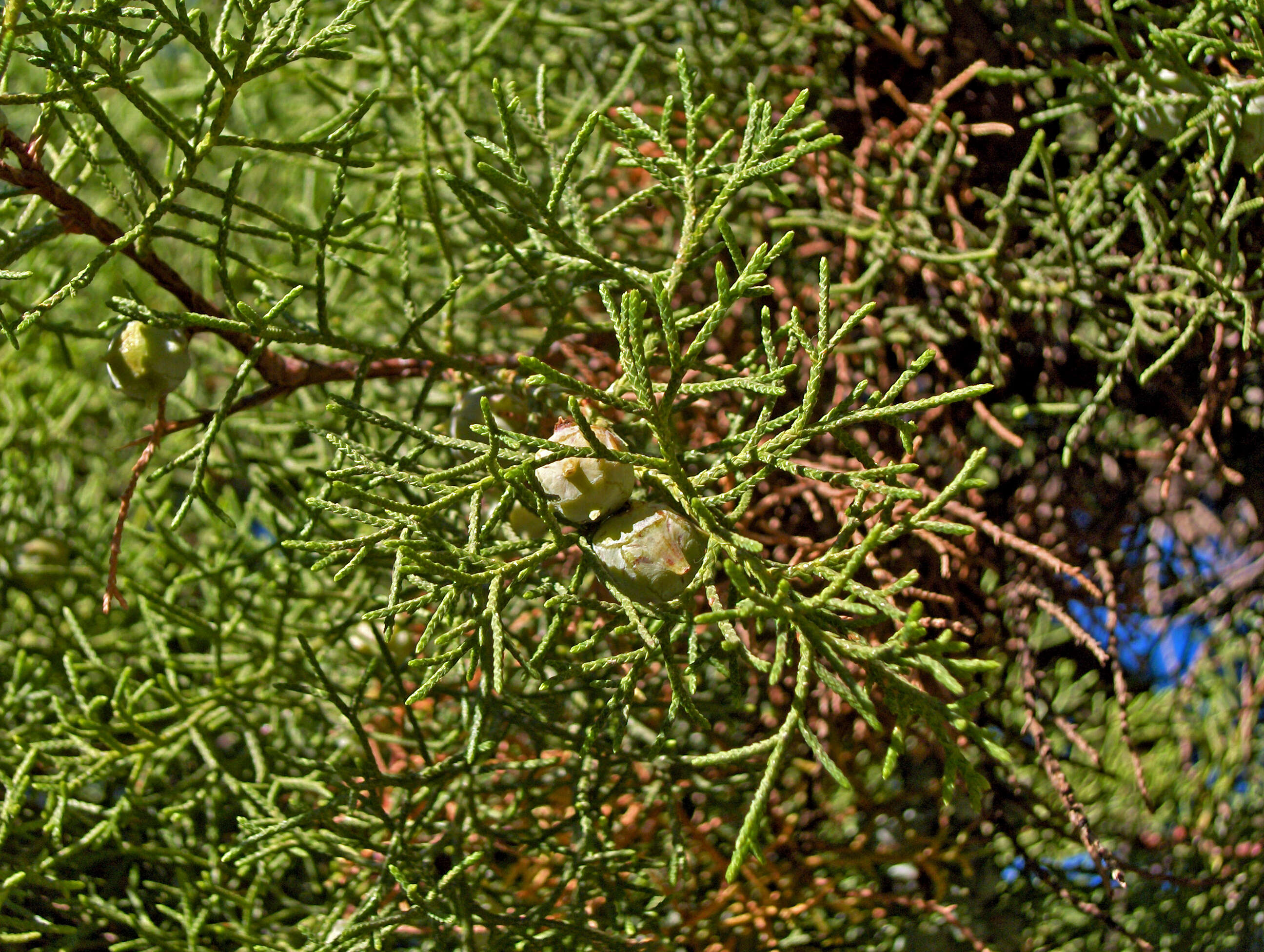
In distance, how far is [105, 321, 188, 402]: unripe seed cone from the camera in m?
0.70

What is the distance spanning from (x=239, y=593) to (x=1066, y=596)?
0.88 metres

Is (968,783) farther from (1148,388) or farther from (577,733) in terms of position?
(1148,388)

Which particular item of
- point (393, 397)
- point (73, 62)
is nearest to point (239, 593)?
point (393, 397)

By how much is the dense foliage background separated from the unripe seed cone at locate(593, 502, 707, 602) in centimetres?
1

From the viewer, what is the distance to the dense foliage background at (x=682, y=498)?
0.61 m


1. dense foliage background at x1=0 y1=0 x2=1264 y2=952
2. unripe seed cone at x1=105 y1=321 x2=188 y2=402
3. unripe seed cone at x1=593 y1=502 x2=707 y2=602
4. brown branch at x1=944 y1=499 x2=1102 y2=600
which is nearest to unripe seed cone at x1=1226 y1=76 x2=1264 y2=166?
dense foliage background at x1=0 y1=0 x2=1264 y2=952

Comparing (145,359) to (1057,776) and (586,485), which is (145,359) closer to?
(586,485)

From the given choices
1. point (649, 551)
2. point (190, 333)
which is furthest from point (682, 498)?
point (190, 333)

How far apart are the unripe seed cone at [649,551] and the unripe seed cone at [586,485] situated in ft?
0.04

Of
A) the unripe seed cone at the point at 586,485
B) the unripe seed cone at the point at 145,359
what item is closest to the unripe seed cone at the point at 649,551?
the unripe seed cone at the point at 586,485

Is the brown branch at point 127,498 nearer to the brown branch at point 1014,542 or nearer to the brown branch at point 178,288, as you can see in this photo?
the brown branch at point 178,288

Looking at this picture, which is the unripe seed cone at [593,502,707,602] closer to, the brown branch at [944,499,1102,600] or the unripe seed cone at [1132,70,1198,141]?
the brown branch at [944,499,1102,600]

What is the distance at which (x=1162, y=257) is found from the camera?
798 mm

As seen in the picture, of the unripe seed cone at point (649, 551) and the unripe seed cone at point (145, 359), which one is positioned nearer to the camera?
the unripe seed cone at point (649, 551)
